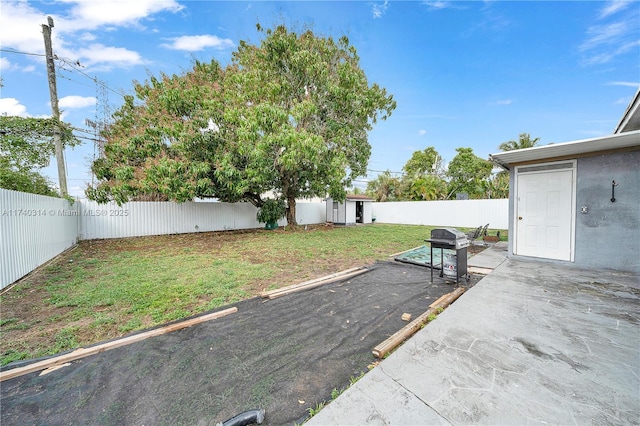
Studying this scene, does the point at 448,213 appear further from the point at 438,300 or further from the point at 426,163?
the point at 438,300

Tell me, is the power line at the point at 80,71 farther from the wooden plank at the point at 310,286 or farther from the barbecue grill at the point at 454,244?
the barbecue grill at the point at 454,244

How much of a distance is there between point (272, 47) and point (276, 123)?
12.0ft

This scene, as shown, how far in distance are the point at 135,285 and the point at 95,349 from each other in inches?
85.6

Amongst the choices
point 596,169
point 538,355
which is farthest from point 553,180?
point 538,355

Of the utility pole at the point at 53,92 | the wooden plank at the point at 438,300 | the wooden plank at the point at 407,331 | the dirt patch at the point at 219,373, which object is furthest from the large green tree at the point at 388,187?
the utility pole at the point at 53,92

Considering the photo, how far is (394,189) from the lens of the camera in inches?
882

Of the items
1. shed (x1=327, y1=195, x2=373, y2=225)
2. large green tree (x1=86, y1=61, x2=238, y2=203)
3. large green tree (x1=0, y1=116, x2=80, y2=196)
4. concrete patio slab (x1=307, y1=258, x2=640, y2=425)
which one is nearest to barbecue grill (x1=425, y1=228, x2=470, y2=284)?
concrete patio slab (x1=307, y1=258, x2=640, y2=425)

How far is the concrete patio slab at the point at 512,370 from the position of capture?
4.93ft

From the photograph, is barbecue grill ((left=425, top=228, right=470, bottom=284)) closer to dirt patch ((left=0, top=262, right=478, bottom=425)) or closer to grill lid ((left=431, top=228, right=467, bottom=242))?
grill lid ((left=431, top=228, right=467, bottom=242))

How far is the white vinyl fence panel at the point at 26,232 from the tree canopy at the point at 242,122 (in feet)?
7.72

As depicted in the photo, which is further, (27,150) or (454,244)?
(27,150)

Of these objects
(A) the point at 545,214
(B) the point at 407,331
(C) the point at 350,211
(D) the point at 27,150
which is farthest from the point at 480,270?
(D) the point at 27,150

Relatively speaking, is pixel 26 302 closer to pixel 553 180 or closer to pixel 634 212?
pixel 553 180

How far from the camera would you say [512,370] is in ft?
6.18
